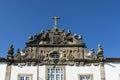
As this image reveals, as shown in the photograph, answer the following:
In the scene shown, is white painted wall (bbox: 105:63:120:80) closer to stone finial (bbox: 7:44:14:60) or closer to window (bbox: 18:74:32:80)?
window (bbox: 18:74:32:80)

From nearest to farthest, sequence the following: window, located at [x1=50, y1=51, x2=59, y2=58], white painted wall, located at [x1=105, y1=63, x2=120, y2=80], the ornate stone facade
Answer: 1. white painted wall, located at [x1=105, y1=63, x2=120, y2=80]
2. the ornate stone facade
3. window, located at [x1=50, y1=51, x2=59, y2=58]

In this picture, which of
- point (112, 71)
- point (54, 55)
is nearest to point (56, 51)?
point (54, 55)

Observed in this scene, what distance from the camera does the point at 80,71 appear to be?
2378cm

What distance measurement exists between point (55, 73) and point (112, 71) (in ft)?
15.6

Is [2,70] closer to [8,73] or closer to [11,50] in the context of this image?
[8,73]

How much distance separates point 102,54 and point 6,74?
328 inches

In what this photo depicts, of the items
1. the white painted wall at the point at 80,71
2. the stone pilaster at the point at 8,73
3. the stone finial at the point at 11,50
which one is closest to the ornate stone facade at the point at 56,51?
the stone finial at the point at 11,50

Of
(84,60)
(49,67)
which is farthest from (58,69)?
(84,60)

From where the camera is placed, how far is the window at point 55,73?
2353 cm

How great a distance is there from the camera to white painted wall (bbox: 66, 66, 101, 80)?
23500 millimetres

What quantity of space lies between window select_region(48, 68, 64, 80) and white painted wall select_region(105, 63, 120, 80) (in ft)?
12.3

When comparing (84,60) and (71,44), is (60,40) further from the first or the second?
(84,60)

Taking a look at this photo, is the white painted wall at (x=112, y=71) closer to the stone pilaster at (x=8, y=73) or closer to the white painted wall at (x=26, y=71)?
the white painted wall at (x=26, y=71)

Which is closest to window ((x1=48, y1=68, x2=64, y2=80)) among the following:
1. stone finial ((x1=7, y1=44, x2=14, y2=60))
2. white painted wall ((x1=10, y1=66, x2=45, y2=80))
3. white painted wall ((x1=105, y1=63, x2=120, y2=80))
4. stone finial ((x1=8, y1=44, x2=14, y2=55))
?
white painted wall ((x1=10, y1=66, x2=45, y2=80))
